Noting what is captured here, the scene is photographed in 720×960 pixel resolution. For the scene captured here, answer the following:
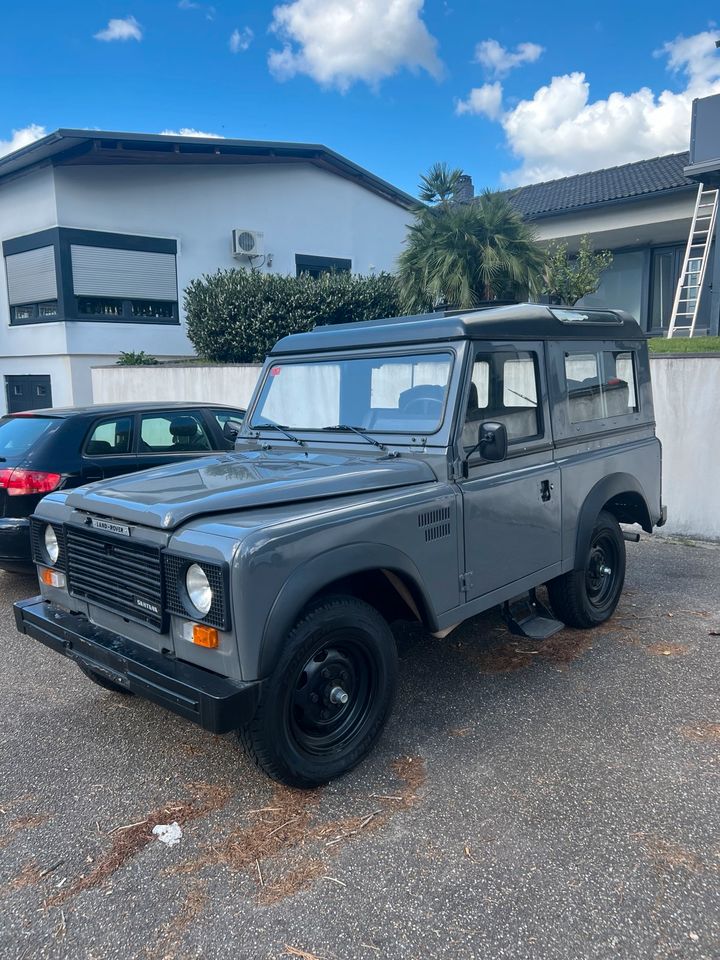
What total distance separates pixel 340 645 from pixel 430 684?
1.20 metres

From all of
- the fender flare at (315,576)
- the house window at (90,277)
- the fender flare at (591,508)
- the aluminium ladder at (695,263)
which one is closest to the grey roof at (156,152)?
the house window at (90,277)

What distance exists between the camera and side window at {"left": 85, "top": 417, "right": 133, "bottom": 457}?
604 centimetres

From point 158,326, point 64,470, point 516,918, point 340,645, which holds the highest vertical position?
point 158,326

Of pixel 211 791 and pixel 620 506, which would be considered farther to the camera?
pixel 620 506

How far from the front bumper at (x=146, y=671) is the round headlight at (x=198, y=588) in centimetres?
28

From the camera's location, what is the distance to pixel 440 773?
3373mm

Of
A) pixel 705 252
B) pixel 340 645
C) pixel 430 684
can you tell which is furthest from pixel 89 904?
pixel 705 252

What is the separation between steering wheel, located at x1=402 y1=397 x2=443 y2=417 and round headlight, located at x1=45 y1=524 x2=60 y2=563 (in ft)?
6.37

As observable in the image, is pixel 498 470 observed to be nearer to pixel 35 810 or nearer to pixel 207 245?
pixel 35 810

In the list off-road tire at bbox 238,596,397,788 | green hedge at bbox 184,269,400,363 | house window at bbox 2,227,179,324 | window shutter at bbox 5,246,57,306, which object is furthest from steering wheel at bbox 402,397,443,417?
window shutter at bbox 5,246,57,306

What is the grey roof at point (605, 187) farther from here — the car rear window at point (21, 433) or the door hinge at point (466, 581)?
the door hinge at point (466, 581)

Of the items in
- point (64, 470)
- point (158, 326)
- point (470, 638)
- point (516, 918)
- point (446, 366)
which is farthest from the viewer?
point (158, 326)

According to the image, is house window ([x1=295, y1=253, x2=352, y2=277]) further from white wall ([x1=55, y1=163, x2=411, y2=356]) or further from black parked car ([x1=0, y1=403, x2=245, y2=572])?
black parked car ([x1=0, y1=403, x2=245, y2=572])

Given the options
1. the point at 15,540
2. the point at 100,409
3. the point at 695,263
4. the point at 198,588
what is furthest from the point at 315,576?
the point at 695,263
